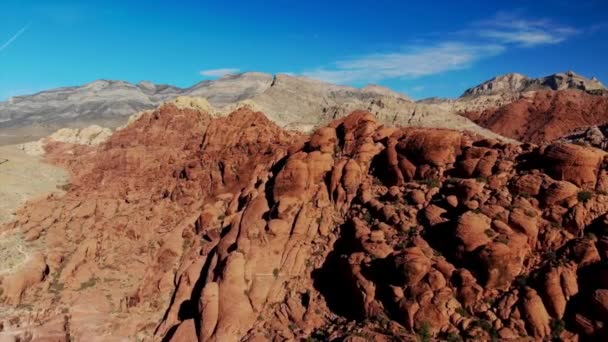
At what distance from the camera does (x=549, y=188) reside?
92.1 feet

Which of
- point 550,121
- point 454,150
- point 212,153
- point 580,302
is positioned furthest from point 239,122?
point 550,121

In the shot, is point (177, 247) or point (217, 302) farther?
point (177, 247)

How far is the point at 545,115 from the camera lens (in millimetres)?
105188

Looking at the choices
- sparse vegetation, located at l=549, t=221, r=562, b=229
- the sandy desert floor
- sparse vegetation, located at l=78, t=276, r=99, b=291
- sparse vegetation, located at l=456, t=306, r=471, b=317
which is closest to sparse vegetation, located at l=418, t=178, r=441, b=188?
sparse vegetation, located at l=549, t=221, r=562, b=229

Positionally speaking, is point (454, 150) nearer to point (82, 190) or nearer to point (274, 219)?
point (274, 219)

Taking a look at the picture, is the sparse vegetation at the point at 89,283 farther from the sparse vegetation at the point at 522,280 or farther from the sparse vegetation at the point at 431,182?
the sparse vegetation at the point at 522,280

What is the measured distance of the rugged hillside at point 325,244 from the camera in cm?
2564

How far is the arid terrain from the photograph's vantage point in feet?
84.2

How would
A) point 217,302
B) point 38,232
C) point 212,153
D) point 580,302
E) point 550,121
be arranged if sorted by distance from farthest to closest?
point 550,121
point 212,153
point 38,232
point 217,302
point 580,302

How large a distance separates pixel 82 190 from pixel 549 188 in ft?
146

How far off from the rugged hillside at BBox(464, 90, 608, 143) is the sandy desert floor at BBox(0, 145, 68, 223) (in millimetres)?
84427

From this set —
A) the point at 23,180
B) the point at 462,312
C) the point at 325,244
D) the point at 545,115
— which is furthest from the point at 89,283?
the point at 545,115

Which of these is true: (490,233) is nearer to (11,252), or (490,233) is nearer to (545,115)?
(11,252)

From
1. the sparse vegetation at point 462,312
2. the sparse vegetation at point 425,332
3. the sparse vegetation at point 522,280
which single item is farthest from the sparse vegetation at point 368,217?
the sparse vegetation at point 522,280
